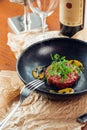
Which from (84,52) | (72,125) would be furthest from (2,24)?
(72,125)

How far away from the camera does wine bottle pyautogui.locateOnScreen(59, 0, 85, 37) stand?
100 centimetres

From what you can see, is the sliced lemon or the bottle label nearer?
the sliced lemon

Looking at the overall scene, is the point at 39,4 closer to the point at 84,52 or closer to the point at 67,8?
the point at 67,8

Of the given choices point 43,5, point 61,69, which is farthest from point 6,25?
point 61,69

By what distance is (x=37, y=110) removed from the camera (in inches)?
32.4

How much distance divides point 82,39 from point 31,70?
0.64 ft

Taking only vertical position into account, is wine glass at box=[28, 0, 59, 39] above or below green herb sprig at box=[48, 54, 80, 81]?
above

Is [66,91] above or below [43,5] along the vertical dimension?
below

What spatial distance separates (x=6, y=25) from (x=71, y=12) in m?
0.24

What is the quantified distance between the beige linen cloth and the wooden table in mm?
78

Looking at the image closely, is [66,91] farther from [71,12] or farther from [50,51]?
[71,12]

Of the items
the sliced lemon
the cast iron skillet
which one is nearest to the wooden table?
the cast iron skillet

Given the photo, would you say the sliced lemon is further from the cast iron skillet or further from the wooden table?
the wooden table

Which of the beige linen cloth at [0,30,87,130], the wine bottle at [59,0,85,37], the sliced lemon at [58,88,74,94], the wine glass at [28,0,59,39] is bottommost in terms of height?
the beige linen cloth at [0,30,87,130]
